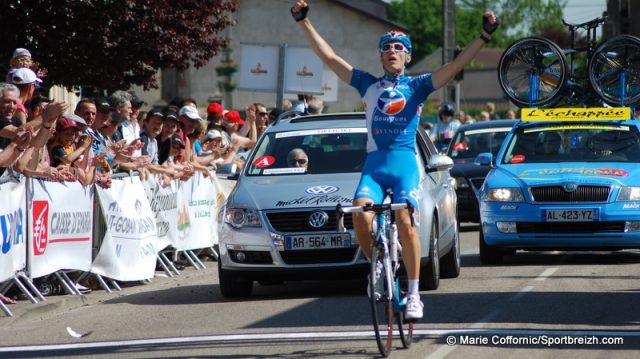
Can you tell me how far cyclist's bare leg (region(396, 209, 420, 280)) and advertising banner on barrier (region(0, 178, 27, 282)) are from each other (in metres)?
4.20

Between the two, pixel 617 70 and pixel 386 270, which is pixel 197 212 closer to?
pixel 617 70

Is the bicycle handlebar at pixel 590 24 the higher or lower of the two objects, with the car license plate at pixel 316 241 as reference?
higher

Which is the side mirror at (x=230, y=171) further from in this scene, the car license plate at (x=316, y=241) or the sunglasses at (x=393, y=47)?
the sunglasses at (x=393, y=47)

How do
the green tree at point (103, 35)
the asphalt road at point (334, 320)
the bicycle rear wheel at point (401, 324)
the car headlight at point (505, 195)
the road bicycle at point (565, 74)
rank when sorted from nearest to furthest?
the bicycle rear wheel at point (401, 324) → the asphalt road at point (334, 320) → the car headlight at point (505, 195) → the road bicycle at point (565, 74) → the green tree at point (103, 35)

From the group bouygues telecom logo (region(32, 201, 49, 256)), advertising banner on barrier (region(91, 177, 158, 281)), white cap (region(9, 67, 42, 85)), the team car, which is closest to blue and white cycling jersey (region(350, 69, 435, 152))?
bouygues telecom logo (region(32, 201, 49, 256))

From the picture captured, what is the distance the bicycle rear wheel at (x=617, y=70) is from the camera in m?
16.4

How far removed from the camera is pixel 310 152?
44.0ft

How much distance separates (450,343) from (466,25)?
5202 inches

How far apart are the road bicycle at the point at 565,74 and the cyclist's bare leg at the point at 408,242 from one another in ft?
26.3

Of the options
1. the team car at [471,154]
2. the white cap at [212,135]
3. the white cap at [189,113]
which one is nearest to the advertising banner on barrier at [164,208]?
the white cap at [189,113]

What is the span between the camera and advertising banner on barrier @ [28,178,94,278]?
492 inches

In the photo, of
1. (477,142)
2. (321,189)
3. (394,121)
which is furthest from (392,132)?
(477,142)

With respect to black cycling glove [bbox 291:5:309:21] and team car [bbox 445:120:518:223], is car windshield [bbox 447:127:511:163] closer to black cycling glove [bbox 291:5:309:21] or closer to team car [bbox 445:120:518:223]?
team car [bbox 445:120:518:223]

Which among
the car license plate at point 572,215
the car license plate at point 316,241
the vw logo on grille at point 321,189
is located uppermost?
the vw logo on grille at point 321,189
